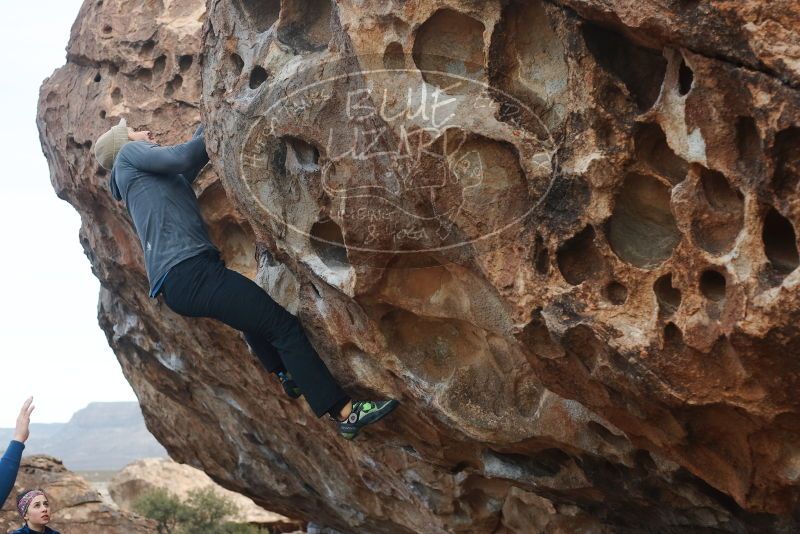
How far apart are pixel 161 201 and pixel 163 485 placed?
11.0 meters

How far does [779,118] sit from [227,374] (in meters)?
5.01

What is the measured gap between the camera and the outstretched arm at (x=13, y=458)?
5070 mm

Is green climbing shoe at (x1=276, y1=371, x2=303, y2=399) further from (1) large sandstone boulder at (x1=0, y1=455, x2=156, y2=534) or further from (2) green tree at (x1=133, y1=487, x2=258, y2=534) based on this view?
(2) green tree at (x1=133, y1=487, x2=258, y2=534)

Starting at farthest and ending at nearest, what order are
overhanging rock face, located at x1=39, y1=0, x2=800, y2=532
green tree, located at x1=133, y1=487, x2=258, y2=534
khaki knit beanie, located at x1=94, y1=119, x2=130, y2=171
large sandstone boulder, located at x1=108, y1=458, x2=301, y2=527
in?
large sandstone boulder, located at x1=108, y1=458, x2=301, y2=527, green tree, located at x1=133, y1=487, x2=258, y2=534, khaki knit beanie, located at x1=94, y1=119, x2=130, y2=171, overhanging rock face, located at x1=39, y1=0, x2=800, y2=532

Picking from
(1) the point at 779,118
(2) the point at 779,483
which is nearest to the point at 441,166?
(1) the point at 779,118

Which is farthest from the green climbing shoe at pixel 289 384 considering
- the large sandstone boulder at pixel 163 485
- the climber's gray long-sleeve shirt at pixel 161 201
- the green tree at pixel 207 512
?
the large sandstone boulder at pixel 163 485

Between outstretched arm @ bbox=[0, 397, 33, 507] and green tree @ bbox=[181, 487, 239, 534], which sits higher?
outstretched arm @ bbox=[0, 397, 33, 507]

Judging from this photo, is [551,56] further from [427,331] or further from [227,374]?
[227,374]

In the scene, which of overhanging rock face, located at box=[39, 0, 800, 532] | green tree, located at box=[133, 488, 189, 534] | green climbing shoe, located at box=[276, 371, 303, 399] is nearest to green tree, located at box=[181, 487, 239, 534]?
green tree, located at box=[133, 488, 189, 534]

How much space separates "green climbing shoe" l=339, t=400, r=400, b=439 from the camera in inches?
213

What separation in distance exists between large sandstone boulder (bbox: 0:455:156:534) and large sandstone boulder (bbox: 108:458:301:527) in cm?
572

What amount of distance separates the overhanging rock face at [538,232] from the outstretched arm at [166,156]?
0.76 ft

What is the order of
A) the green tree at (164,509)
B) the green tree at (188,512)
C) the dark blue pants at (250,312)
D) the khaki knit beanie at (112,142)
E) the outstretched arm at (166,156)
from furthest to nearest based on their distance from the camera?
the green tree at (164,509)
the green tree at (188,512)
the khaki knit beanie at (112,142)
the outstretched arm at (166,156)
the dark blue pants at (250,312)

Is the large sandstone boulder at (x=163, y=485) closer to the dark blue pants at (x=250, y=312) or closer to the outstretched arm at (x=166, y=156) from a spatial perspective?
the dark blue pants at (x=250, y=312)
